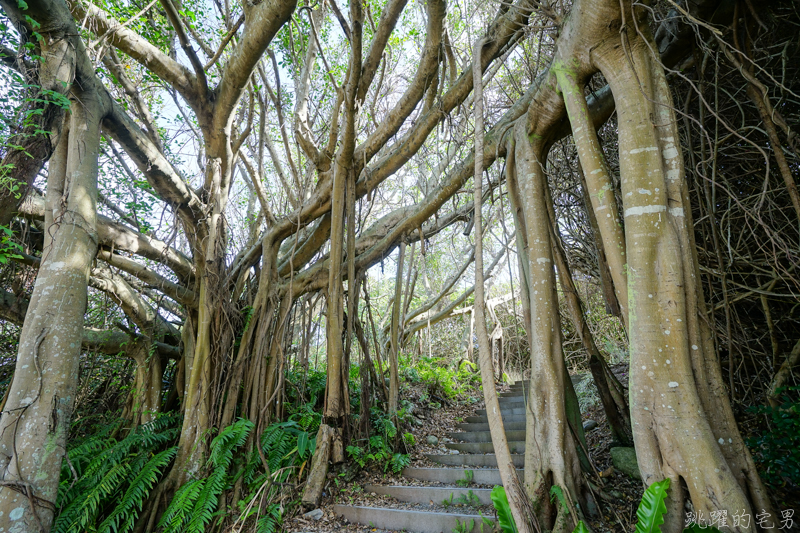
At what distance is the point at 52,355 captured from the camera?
258 centimetres

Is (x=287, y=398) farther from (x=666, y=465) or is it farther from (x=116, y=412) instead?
(x=666, y=465)

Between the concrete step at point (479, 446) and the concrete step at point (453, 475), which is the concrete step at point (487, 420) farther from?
the concrete step at point (453, 475)

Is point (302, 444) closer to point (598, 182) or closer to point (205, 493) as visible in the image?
point (205, 493)

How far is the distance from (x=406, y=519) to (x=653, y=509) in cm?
189

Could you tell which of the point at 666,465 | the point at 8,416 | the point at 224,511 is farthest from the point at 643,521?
the point at 8,416

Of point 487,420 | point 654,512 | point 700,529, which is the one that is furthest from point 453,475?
point 700,529

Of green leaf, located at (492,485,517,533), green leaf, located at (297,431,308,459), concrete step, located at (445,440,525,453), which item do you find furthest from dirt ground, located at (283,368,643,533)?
green leaf, located at (492,485,517,533)

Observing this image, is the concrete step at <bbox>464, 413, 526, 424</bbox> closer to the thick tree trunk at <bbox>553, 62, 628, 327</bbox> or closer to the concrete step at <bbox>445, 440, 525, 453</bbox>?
the concrete step at <bbox>445, 440, 525, 453</bbox>

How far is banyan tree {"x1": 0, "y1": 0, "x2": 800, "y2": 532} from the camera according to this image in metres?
2.00

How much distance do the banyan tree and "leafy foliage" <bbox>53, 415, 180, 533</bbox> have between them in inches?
7.7

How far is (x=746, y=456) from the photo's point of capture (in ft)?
5.88

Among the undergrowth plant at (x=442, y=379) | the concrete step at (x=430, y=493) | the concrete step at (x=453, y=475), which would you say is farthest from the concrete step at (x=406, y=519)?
the undergrowth plant at (x=442, y=379)

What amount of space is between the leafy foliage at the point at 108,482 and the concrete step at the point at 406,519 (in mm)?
1664

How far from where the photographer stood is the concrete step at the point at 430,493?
3047 mm
